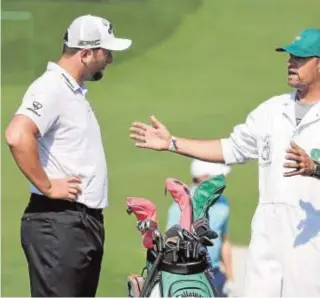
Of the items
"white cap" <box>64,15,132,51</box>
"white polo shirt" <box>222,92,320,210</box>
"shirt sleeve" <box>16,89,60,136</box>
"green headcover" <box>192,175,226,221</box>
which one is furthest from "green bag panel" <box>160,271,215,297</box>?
"white cap" <box>64,15,132,51</box>

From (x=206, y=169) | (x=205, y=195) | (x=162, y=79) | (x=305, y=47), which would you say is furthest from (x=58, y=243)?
(x=162, y=79)

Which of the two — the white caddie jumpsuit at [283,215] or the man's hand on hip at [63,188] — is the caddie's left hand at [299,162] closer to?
the white caddie jumpsuit at [283,215]

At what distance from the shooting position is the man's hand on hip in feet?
15.7

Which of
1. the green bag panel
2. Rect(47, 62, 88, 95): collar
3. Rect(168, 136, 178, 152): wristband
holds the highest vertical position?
Rect(47, 62, 88, 95): collar

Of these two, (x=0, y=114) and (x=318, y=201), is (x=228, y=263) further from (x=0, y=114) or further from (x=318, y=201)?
(x=0, y=114)

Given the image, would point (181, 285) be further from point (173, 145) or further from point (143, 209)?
point (173, 145)

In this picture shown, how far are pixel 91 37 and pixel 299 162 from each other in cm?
110

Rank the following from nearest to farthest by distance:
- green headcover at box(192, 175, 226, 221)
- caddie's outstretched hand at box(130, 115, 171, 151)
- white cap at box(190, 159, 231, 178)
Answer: green headcover at box(192, 175, 226, 221), caddie's outstretched hand at box(130, 115, 171, 151), white cap at box(190, 159, 231, 178)

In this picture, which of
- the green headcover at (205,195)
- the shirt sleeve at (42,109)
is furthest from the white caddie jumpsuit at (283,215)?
the shirt sleeve at (42,109)

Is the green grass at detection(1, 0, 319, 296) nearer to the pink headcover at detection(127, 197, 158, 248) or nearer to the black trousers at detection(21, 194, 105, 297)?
the black trousers at detection(21, 194, 105, 297)

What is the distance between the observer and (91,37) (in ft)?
16.5

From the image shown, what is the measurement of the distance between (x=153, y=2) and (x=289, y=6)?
1484mm

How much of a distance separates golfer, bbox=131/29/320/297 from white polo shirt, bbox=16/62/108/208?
0.74 m

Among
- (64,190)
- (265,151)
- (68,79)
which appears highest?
(68,79)
